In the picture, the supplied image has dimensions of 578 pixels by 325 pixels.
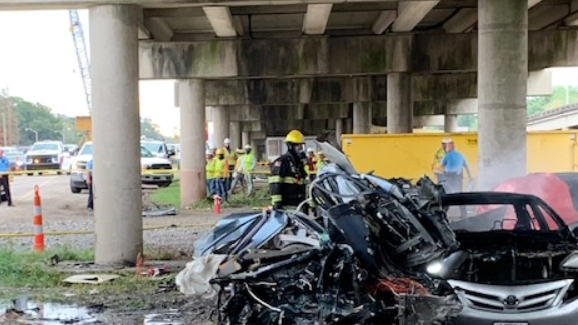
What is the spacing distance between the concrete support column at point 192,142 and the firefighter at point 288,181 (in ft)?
42.0

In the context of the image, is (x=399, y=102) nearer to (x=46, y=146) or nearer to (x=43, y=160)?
(x=43, y=160)

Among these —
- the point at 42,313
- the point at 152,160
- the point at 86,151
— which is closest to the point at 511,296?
the point at 42,313

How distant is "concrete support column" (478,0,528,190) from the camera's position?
11.6m

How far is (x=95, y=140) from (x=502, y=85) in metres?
6.65

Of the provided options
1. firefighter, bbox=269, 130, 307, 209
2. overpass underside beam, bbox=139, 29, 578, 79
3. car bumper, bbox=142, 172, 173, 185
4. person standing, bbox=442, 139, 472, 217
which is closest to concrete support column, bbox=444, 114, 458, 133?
car bumper, bbox=142, 172, 173, 185

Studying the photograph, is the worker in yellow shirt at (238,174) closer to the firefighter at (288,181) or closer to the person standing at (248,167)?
the person standing at (248,167)

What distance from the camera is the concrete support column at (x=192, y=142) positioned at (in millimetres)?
23359

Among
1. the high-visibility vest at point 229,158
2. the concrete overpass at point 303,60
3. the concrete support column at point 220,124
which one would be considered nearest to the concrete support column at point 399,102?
the concrete overpass at point 303,60

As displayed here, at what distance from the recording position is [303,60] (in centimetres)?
1811

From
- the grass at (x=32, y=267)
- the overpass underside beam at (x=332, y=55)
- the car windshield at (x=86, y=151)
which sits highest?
the overpass underside beam at (x=332, y=55)

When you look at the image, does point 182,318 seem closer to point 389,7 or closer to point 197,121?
point 389,7

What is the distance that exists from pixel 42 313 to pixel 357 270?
3971 mm

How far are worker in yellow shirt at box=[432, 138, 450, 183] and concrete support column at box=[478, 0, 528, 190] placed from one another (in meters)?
4.37

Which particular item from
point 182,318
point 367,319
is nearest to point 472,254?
point 367,319
